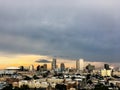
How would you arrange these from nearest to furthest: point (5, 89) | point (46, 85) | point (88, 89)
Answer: point (5, 89) < point (88, 89) < point (46, 85)

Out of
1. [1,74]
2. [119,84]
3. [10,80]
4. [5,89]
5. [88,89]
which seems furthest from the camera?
[1,74]

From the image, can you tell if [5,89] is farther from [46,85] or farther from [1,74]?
[1,74]

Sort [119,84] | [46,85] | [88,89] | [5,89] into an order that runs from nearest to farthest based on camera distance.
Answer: [5,89]
[88,89]
[46,85]
[119,84]

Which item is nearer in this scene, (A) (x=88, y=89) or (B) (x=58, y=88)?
(A) (x=88, y=89)

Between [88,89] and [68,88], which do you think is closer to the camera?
[88,89]

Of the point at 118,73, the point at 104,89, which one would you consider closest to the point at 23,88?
the point at 104,89

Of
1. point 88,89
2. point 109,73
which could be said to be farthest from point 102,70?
point 88,89

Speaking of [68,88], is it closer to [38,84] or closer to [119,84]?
[38,84]

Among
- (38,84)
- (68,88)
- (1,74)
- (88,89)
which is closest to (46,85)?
(38,84)

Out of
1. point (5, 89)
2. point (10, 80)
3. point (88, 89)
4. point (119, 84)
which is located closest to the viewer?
point (5, 89)
